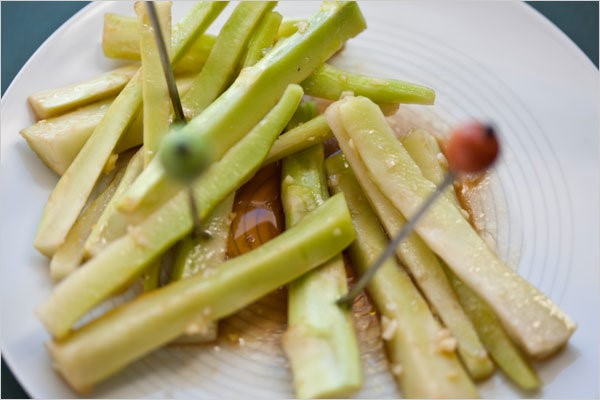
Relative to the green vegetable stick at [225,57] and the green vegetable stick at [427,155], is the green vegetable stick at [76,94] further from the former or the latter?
the green vegetable stick at [427,155]

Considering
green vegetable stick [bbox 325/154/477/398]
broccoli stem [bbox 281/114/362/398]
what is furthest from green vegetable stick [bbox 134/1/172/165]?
green vegetable stick [bbox 325/154/477/398]

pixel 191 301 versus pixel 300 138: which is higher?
pixel 300 138

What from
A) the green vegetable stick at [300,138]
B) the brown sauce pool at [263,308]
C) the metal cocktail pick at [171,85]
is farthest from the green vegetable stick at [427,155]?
the metal cocktail pick at [171,85]

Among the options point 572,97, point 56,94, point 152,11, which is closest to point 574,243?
point 572,97

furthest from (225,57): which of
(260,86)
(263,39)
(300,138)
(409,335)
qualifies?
(409,335)

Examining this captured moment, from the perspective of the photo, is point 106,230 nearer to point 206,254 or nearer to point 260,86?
point 206,254

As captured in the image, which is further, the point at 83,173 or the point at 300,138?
the point at 300,138

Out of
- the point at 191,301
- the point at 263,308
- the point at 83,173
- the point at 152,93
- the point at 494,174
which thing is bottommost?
the point at 263,308
